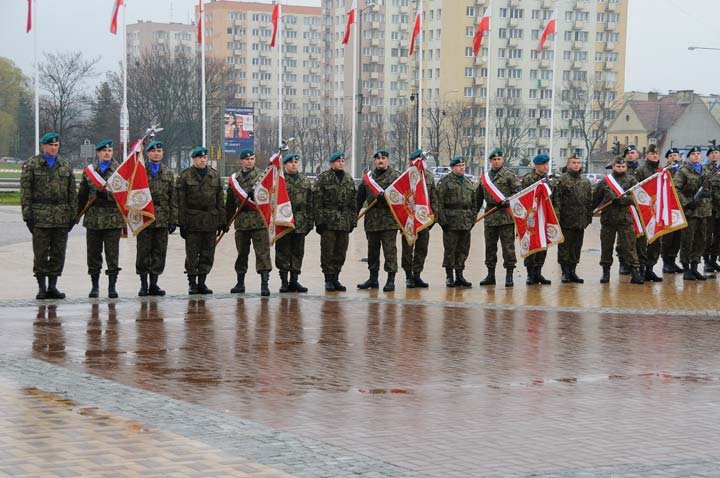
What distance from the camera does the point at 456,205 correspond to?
55.8ft

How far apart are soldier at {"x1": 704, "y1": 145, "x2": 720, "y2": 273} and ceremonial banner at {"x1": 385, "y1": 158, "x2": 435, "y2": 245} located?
4.95 m

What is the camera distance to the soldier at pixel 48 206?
14648 millimetres

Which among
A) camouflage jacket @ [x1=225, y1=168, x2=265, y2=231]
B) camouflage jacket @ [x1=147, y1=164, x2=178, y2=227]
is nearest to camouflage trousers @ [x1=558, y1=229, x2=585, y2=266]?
camouflage jacket @ [x1=225, y1=168, x2=265, y2=231]

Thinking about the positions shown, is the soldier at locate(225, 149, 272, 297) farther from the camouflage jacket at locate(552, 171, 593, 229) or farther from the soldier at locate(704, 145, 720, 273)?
the soldier at locate(704, 145, 720, 273)

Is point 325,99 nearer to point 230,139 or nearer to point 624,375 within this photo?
point 230,139

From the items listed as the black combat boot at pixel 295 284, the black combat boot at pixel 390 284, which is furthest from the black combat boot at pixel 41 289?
the black combat boot at pixel 390 284

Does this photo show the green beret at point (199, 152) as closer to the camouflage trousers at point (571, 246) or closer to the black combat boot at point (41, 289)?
the black combat boot at point (41, 289)

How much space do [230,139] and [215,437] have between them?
177ft

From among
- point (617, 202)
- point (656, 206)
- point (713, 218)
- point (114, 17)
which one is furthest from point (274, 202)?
point (114, 17)

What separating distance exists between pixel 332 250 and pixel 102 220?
3221 mm

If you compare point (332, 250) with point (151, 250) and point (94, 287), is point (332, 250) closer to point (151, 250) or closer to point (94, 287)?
point (151, 250)

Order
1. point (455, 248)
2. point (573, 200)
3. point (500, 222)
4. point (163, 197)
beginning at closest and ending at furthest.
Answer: point (163, 197), point (455, 248), point (500, 222), point (573, 200)

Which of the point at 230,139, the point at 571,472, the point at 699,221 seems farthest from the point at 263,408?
the point at 230,139

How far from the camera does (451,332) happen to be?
12531mm
